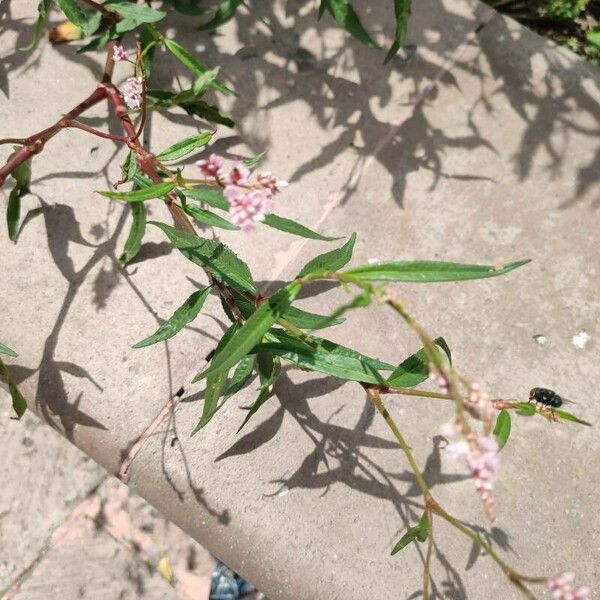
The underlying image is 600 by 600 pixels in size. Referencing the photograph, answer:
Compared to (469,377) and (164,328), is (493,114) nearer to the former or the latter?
(469,377)

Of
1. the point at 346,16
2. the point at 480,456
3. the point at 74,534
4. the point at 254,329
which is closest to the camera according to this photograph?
the point at 480,456

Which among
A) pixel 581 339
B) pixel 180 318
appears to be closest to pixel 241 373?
pixel 180 318

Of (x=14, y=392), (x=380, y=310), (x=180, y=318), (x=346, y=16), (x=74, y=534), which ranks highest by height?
(x=346, y=16)

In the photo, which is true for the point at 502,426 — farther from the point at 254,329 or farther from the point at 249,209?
the point at 249,209

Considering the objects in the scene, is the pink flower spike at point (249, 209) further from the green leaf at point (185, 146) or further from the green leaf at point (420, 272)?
the green leaf at point (185, 146)

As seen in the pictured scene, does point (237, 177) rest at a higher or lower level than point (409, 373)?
higher

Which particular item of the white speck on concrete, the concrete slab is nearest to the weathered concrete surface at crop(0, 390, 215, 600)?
the concrete slab

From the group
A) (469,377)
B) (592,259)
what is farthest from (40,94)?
(592,259)
